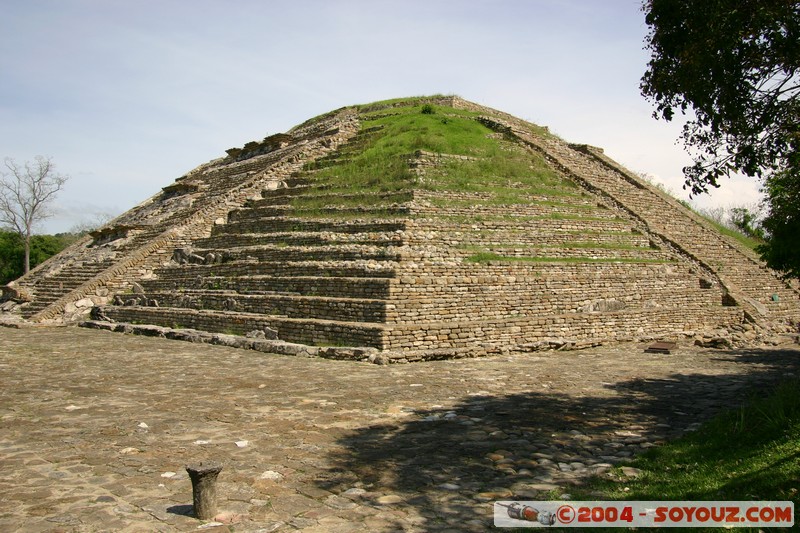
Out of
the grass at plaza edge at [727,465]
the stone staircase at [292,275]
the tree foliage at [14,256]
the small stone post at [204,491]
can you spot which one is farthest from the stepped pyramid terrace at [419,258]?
the tree foliage at [14,256]

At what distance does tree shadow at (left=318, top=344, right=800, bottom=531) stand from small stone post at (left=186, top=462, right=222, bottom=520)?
0.89m

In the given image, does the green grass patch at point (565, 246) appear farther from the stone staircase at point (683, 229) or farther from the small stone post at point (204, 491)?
the small stone post at point (204, 491)

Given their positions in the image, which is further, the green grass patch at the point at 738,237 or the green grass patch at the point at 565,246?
the green grass patch at the point at 738,237

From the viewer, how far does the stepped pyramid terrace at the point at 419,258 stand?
12.6m

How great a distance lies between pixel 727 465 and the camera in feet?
15.5

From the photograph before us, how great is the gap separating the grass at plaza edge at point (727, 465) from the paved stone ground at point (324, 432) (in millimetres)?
319

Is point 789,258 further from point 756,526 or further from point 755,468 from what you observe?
point 756,526

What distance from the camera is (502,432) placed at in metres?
6.05

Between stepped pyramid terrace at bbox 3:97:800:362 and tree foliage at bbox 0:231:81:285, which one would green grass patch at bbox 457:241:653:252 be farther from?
tree foliage at bbox 0:231:81:285

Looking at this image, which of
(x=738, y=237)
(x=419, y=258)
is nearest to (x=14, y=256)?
(x=419, y=258)

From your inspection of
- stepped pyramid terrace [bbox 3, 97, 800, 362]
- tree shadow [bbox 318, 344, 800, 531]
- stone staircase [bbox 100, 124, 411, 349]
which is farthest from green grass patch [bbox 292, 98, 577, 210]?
tree shadow [bbox 318, 344, 800, 531]

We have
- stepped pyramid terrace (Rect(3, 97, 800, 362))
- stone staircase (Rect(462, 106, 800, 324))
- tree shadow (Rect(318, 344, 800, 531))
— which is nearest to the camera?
tree shadow (Rect(318, 344, 800, 531))

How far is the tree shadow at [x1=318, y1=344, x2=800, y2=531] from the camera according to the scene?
14.4 ft

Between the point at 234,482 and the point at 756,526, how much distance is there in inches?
137
